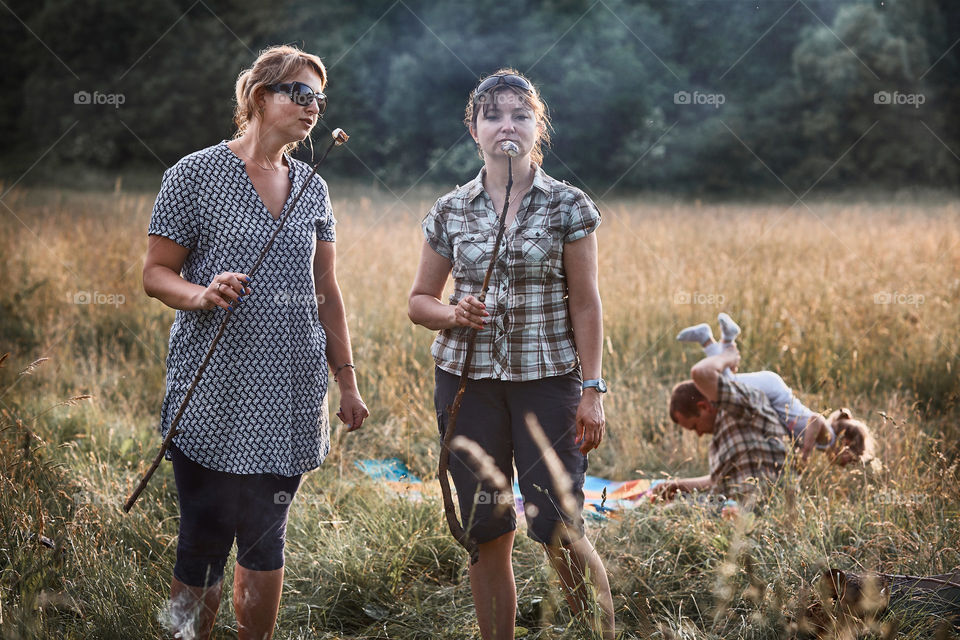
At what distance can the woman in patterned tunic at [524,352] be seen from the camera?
2.10 metres

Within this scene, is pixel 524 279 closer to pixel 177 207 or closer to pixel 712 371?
pixel 177 207

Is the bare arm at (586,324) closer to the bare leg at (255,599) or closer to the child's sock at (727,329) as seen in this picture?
the bare leg at (255,599)

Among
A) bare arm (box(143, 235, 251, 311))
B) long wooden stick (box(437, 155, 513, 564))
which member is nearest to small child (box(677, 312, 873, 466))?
long wooden stick (box(437, 155, 513, 564))

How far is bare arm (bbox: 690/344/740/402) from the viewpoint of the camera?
3.29 metres

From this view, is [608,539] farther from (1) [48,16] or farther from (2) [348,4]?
(1) [48,16]

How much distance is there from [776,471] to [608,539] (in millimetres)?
829

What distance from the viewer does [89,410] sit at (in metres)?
4.04

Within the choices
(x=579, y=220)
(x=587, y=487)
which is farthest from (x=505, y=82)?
(x=587, y=487)

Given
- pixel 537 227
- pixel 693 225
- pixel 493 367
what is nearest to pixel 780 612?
pixel 493 367

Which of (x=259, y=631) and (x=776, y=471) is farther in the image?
(x=776, y=471)

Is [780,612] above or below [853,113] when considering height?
below

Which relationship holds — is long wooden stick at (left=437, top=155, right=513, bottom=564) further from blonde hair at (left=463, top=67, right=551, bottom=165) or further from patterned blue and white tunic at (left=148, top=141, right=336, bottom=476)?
patterned blue and white tunic at (left=148, top=141, right=336, bottom=476)

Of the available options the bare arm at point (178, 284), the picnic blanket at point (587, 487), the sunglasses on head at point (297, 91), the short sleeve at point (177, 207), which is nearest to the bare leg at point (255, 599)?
the bare arm at point (178, 284)

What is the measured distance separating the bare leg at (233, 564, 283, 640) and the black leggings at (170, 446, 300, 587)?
0.07 feet
